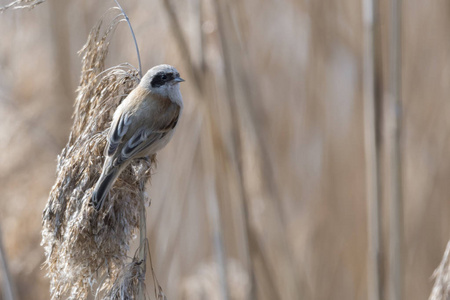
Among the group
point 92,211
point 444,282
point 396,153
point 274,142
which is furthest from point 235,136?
point 274,142

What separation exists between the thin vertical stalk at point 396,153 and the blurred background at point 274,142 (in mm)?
629

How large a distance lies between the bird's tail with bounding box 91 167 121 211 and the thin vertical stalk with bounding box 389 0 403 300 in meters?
0.93

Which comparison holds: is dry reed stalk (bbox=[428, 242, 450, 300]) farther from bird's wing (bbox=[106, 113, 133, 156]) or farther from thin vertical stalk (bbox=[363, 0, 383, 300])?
bird's wing (bbox=[106, 113, 133, 156])

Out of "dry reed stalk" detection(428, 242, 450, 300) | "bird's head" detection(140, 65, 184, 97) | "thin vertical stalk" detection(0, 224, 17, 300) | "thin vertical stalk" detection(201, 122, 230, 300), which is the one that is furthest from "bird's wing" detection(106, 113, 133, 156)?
"dry reed stalk" detection(428, 242, 450, 300)

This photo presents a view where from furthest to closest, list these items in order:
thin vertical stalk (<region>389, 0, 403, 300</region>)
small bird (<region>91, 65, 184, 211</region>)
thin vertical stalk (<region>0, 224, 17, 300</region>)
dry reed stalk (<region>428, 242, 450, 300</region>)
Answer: thin vertical stalk (<region>0, 224, 17, 300</region>) < thin vertical stalk (<region>389, 0, 403, 300</region>) < small bird (<region>91, 65, 184, 211</region>) < dry reed stalk (<region>428, 242, 450, 300</region>)

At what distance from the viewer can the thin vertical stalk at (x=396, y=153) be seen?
1.76m

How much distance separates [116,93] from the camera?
179 cm

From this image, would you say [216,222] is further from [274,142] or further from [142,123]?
[274,142]

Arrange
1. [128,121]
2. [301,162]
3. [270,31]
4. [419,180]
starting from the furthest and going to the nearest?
[270,31], [301,162], [419,180], [128,121]

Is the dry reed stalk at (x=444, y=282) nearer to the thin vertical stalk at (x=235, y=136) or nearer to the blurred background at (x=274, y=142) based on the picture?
the thin vertical stalk at (x=235, y=136)

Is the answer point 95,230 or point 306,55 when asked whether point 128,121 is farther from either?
point 306,55

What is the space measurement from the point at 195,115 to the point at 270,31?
0.92 metres

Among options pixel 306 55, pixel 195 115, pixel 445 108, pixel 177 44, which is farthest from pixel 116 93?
pixel 445 108

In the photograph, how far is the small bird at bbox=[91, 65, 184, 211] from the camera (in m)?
1.66
